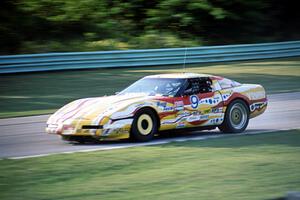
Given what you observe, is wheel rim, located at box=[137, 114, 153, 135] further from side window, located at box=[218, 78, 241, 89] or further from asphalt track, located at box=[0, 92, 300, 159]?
side window, located at box=[218, 78, 241, 89]

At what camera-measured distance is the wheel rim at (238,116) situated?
536 inches

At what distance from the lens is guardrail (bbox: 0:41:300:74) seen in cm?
2247

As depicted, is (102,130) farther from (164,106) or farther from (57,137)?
(57,137)

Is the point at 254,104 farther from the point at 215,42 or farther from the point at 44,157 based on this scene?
the point at 215,42

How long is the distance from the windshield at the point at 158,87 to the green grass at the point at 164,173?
1.55 metres

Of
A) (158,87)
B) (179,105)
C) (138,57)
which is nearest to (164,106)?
(179,105)

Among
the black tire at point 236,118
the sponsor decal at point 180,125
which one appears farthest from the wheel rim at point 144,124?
the black tire at point 236,118

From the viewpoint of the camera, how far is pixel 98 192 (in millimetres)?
7500

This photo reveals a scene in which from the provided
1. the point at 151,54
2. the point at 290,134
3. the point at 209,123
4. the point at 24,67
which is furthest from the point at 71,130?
the point at 151,54

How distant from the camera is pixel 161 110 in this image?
12336 mm

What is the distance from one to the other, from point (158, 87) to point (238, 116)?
185 cm

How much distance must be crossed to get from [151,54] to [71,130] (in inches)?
543

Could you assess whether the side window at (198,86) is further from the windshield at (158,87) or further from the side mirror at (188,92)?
the windshield at (158,87)

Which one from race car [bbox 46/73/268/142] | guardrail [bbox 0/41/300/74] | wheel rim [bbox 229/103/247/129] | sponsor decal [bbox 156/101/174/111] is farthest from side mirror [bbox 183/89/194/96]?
guardrail [bbox 0/41/300/74]
